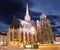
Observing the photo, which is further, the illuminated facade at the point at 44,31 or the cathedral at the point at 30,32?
the cathedral at the point at 30,32

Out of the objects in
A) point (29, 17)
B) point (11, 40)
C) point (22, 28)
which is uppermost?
point (29, 17)

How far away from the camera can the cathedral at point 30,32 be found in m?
15.2

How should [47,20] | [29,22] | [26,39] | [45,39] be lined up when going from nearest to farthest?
[45,39], [47,20], [26,39], [29,22]

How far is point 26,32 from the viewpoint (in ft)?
56.0

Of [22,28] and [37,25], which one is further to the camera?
[22,28]

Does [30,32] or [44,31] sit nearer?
[44,31]

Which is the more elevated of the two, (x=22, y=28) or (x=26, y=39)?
(x=22, y=28)

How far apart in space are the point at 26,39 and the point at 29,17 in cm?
358

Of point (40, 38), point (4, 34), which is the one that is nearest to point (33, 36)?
point (40, 38)

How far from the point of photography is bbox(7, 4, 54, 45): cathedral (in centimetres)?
1518

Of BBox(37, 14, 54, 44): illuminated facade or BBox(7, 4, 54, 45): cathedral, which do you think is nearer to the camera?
BBox(37, 14, 54, 44): illuminated facade

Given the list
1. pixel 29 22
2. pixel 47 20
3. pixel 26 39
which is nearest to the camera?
pixel 47 20

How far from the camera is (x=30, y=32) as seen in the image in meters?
17.2

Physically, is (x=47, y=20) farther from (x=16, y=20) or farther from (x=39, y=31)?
(x=16, y=20)
